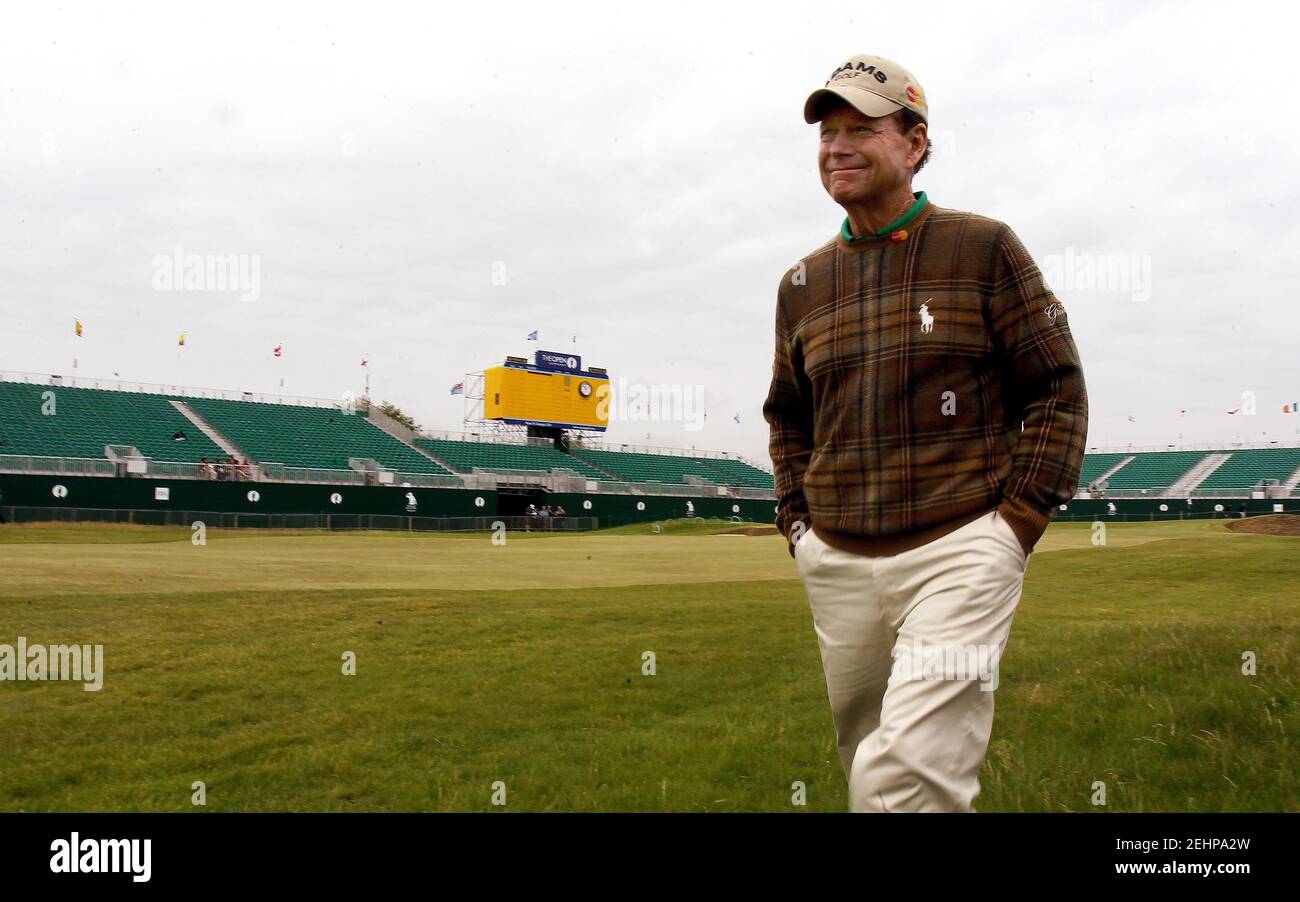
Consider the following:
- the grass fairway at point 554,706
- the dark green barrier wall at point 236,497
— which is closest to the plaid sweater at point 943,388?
the grass fairway at point 554,706

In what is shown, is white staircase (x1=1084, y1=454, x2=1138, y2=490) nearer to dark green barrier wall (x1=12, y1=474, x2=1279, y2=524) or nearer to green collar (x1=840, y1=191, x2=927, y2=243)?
dark green barrier wall (x1=12, y1=474, x2=1279, y2=524)

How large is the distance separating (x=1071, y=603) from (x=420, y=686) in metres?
11.1

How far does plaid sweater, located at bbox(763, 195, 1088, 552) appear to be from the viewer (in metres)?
3.04

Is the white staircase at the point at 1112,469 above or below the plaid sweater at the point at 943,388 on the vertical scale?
above

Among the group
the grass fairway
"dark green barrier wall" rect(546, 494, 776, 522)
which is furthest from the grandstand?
the grass fairway

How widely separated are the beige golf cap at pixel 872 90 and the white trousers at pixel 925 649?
142 cm

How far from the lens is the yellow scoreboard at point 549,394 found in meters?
62.6

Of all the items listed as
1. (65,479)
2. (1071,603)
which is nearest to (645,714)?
(1071,603)

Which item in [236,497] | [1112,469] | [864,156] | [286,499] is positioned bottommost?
[286,499]

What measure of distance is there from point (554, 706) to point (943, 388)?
4829mm

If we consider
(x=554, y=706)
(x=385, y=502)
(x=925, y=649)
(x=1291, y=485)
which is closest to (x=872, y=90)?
(x=925, y=649)

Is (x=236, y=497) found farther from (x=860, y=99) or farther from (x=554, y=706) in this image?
(x=860, y=99)

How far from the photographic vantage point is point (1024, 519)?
2967mm

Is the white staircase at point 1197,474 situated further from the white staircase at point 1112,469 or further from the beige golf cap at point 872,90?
the beige golf cap at point 872,90
